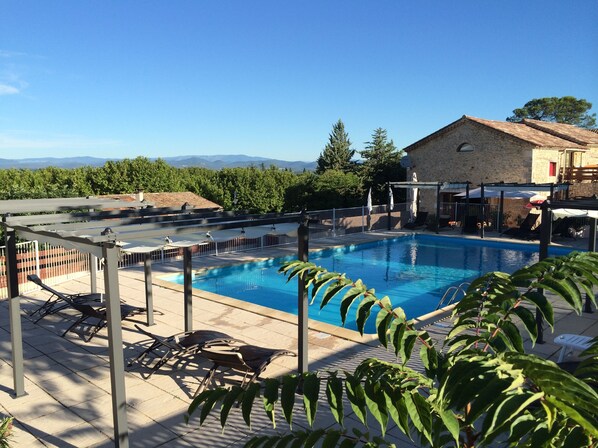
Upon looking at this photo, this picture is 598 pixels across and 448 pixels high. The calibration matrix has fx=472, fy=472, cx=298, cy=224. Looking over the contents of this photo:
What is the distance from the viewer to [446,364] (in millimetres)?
2395

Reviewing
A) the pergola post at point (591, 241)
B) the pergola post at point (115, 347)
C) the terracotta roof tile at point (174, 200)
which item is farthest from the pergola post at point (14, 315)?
the terracotta roof tile at point (174, 200)

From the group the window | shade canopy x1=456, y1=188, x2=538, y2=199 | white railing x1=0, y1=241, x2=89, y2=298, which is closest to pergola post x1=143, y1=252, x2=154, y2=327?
white railing x1=0, y1=241, x2=89, y2=298

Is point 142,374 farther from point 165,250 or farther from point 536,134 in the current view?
point 536,134

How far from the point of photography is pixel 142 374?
7051 millimetres

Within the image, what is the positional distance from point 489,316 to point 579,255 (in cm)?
75

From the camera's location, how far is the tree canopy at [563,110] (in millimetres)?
68562

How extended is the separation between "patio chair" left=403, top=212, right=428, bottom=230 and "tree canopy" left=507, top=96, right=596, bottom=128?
→ 179 feet

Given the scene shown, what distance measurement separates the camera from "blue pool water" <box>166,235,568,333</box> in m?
13.9

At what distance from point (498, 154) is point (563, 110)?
2072 inches

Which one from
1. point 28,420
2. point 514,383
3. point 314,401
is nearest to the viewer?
point 514,383

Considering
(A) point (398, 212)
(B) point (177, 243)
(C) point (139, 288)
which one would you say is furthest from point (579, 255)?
(A) point (398, 212)

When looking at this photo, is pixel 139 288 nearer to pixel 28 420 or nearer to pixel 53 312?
pixel 53 312

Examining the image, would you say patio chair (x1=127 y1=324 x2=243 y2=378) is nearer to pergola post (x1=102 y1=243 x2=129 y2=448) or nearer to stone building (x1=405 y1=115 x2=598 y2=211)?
pergola post (x1=102 y1=243 x2=129 y2=448)

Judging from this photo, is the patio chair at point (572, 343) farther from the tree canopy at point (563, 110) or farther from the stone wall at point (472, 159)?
Result: the tree canopy at point (563, 110)
